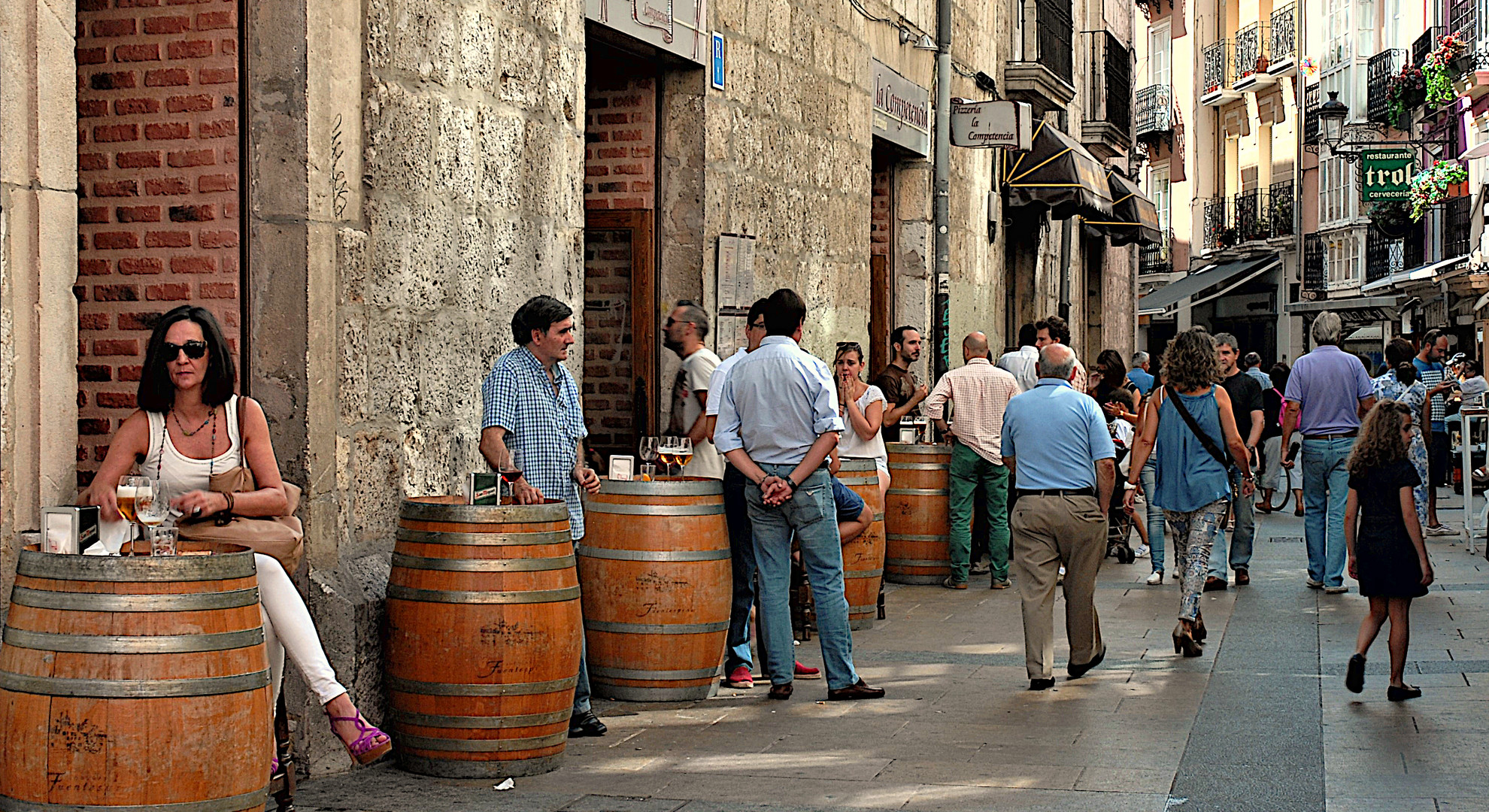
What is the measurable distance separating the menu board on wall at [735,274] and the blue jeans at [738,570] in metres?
2.72

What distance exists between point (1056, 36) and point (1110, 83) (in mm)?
3928

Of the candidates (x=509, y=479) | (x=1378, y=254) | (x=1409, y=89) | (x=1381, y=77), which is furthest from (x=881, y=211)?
(x=1378, y=254)

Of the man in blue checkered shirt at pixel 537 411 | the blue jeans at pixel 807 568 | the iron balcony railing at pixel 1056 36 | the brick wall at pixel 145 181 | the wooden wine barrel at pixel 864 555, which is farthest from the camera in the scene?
the iron balcony railing at pixel 1056 36

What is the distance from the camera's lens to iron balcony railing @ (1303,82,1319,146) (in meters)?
40.1

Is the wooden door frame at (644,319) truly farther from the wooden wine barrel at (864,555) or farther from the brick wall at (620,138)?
the wooden wine barrel at (864,555)

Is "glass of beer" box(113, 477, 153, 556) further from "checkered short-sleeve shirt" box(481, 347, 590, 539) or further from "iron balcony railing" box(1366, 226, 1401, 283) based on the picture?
"iron balcony railing" box(1366, 226, 1401, 283)

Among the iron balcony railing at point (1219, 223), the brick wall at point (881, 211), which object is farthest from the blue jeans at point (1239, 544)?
the iron balcony railing at point (1219, 223)

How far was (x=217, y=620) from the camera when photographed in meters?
4.45

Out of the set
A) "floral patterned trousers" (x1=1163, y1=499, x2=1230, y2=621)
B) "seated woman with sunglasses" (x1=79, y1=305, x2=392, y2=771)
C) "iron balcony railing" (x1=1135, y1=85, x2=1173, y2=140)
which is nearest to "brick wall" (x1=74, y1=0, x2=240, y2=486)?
"seated woman with sunglasses" (x1=79, y1=305, x2=392, y2=771)

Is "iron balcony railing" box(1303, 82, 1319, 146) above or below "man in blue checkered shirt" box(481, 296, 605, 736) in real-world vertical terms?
above

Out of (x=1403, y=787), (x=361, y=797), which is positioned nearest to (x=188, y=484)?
(x=361, y=797)

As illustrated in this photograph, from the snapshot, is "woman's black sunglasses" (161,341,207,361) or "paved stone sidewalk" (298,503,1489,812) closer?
"woman's black sunglasses" (161,341,207,361)

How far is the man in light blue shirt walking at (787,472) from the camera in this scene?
734 centimetres

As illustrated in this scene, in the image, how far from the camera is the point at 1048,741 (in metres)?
6.70
